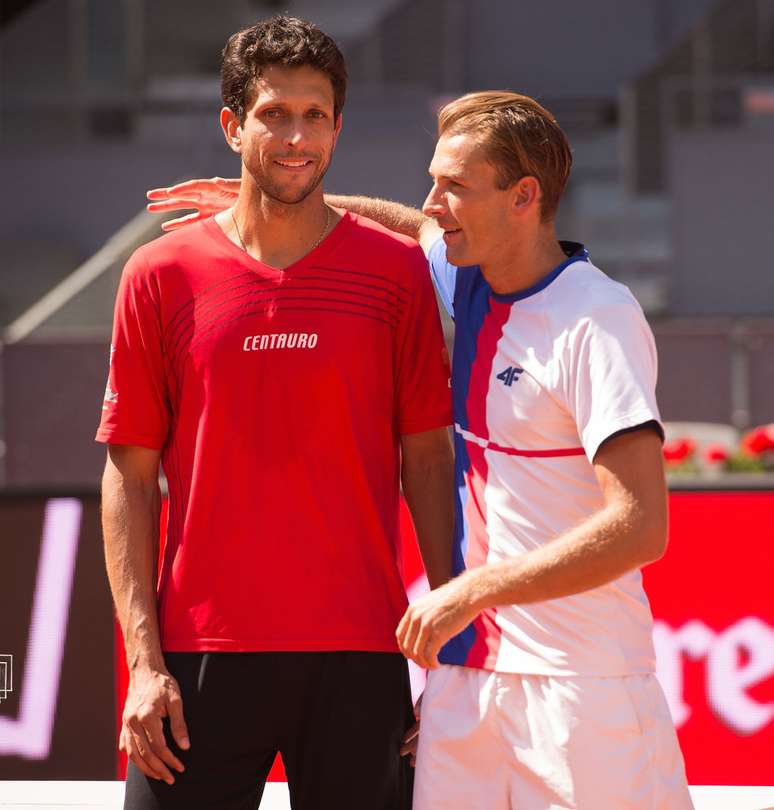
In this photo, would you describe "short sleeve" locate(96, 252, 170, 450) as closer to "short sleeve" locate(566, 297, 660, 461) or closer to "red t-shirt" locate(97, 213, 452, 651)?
"red t-shirt" locate(97, 213, 452, 651)

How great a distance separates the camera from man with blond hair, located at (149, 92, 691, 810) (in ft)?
7.32

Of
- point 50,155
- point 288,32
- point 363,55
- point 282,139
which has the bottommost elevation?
point 282,139

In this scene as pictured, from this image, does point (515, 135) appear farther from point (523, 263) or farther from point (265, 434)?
point (265, 434)

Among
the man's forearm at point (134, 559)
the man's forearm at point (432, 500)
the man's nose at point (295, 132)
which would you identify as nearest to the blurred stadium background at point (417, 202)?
the man's forearm at point (432, 500)

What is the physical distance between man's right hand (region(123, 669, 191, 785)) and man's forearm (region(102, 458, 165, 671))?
3 centimetres

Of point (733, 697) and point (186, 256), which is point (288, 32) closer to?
point (186, 256)

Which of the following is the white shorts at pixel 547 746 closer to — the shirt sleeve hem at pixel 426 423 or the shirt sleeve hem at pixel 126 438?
the shirt sleeve hem at pixel 426 423

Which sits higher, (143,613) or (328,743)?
(143,613)

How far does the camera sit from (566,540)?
2.21 meters

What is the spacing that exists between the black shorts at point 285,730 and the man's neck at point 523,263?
2.21 feet

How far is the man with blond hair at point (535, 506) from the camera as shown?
2.23m

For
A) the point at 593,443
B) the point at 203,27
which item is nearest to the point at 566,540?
the point at 593,443

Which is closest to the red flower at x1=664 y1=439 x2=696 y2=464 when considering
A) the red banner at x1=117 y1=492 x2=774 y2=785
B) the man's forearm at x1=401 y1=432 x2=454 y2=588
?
the red banner at x1=117 y1=492 x2=774 y2=785

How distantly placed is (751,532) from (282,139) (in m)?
2.29
